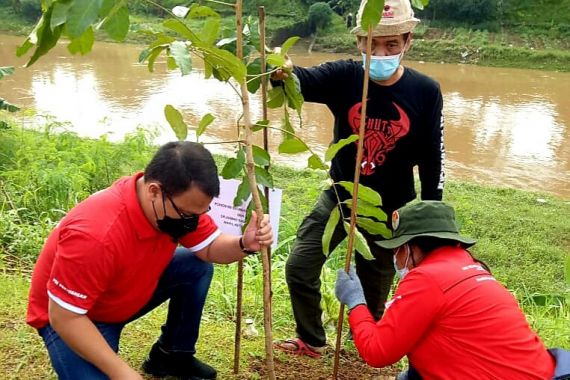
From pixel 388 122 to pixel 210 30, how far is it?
1.09m

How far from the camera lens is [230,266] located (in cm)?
400

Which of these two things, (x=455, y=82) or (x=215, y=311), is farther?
(x=455, y=82)

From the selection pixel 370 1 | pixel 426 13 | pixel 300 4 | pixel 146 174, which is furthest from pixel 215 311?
pixel 426 13

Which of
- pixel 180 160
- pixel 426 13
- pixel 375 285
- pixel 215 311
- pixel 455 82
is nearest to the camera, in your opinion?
pixel 180 160

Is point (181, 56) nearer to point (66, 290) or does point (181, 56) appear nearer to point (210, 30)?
point (210, 30)

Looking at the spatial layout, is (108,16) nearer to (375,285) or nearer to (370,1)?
(370,1)

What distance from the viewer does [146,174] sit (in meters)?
1.76

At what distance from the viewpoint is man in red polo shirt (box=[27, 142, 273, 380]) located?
1685 mm

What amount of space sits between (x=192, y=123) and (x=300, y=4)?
19.5 m

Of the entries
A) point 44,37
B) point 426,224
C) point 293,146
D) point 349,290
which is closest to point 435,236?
point 426,224

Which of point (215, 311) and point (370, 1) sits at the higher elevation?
point (370, 1)

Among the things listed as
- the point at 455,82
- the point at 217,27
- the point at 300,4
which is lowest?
the point at 455,82

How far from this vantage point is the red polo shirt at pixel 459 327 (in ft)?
5.51

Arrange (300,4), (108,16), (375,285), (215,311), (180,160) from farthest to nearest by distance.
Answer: (300,4) < (215,311) < (375,285) < (180,160) < (108,16)
